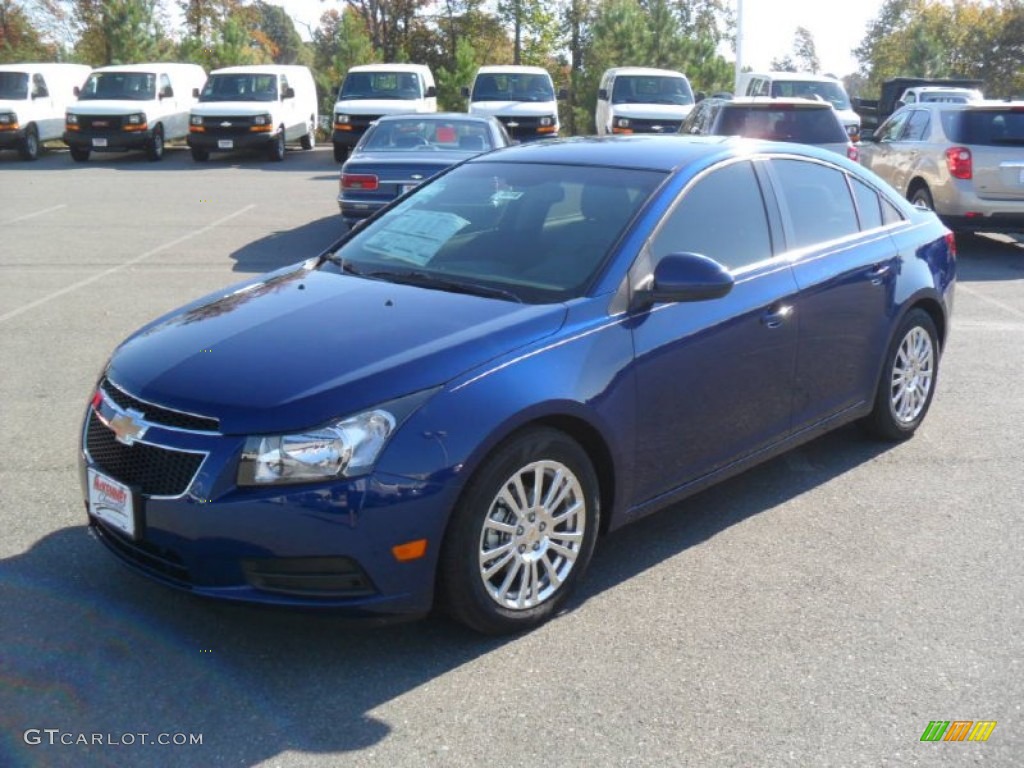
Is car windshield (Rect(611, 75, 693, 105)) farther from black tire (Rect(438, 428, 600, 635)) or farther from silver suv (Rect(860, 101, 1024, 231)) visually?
black tire (Rect(438, 428, 600, 635))

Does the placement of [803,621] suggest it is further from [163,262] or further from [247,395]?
[163,262]

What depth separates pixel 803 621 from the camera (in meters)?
4.20

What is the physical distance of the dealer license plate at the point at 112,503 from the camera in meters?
3.84

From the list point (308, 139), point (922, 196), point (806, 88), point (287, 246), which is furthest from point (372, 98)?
point (922, 196)

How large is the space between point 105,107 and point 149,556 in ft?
75.3

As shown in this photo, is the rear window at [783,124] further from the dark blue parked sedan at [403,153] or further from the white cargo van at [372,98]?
the white cargo van at [372,98]

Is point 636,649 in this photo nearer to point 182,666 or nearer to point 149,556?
point 182,666

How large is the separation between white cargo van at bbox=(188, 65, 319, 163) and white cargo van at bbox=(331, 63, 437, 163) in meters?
1.53

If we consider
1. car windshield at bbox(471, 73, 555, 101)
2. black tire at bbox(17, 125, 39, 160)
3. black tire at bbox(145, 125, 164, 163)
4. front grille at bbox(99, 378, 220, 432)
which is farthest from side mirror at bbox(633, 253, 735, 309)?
black tire at bbox(17, 125, 39, 160)

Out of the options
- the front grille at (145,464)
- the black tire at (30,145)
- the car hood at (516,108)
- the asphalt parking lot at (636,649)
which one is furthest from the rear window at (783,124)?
the black tire at (30,145)

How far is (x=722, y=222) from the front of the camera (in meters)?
5.05

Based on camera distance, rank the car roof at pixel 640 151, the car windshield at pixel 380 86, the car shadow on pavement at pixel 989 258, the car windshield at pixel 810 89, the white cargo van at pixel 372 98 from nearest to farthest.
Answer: the car roof at pixel 640 151 → the car shadow on pavement at pixel 989 258 → the car windshield at pixel 810 89 → the white cargo van at pixel 372 98 → the car windshield at pixel 380 86

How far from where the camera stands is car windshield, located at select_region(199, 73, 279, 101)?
1006 inches

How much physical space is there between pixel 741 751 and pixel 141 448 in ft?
6.95
